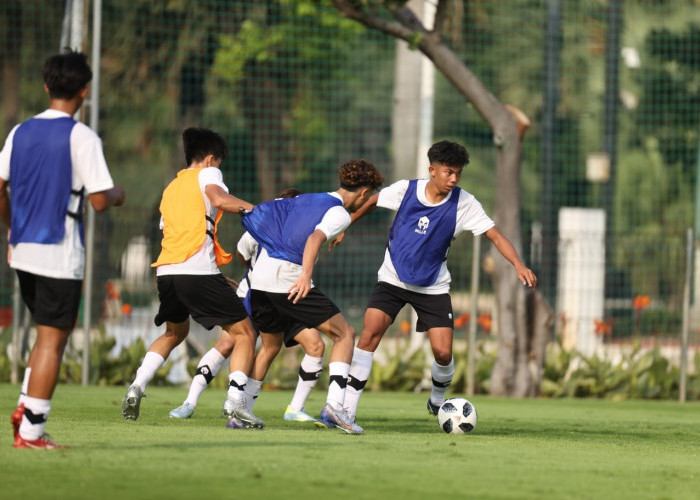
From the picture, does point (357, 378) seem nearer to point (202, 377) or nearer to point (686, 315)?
point (202, 377)

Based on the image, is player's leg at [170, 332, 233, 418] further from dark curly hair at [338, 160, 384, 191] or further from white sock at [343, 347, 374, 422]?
dark curly hair at [338, 160, 384, 191]

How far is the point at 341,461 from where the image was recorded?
654 cm

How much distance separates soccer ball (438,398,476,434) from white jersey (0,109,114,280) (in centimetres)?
337

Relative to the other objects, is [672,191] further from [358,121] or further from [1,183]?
[1,183]

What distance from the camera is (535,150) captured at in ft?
110

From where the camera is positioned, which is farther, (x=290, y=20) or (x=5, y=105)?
(x=5, y=105)

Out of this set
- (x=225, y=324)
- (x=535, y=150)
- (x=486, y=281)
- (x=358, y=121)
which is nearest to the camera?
(x=225, y=324)

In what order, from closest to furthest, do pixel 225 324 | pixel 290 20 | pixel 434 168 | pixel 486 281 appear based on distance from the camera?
pixel 225 324 → pixel 434 168 → pixel 486 281 → pixel 290 20

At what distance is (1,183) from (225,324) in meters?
2.34

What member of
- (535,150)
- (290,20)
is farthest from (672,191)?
(290,20)

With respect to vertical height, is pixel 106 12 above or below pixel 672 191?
above

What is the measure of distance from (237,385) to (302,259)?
961 mm

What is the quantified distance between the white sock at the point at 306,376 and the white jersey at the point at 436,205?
880 millimetres

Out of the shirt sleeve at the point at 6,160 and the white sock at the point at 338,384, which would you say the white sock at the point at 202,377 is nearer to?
the white sock at the point at 338,384
